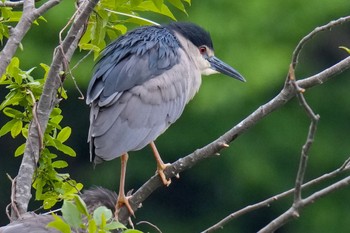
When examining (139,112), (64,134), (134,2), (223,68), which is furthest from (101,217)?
(223,68)

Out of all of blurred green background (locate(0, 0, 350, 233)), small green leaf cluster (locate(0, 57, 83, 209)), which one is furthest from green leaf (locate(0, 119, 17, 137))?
blurred green background (locate(0, 0, 350, 233))

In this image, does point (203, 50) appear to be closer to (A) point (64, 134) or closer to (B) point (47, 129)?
(A) point (64, 134)

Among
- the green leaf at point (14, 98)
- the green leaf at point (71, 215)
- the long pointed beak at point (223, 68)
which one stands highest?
the green leaf at point (71, 215)

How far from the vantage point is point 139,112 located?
432 cm

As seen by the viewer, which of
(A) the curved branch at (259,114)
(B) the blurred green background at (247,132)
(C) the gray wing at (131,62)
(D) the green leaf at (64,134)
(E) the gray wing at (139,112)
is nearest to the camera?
(A) the curved branch at (259,114)

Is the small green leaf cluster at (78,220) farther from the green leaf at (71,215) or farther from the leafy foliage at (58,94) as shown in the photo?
the leafy foliage at (58,94)

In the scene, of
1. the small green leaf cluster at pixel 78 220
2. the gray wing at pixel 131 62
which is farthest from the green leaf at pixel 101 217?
the gray wing at pixel 131 62

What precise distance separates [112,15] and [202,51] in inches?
55.7

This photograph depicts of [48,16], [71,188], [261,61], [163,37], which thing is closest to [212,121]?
[261,61]

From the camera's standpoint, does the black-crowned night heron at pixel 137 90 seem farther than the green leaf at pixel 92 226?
Yes

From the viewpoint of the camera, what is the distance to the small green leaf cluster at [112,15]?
343 cm

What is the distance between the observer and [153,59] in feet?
14.7

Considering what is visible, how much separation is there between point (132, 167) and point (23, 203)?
7.71 meters

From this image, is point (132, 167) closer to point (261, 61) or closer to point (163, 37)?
point (261, 61)
